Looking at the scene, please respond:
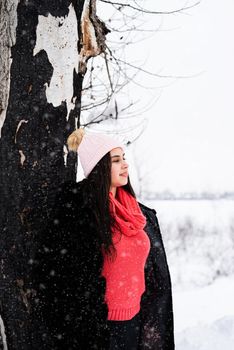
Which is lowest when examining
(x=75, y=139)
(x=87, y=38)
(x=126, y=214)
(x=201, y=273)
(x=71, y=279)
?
(x=201, y=273)

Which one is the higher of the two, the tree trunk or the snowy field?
the tree trunk

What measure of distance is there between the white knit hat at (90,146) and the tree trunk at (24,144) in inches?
4.7

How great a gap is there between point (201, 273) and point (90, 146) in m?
11.7

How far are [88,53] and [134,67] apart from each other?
2.18 metres

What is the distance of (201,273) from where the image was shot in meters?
13.5

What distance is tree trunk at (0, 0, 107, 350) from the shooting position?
222 centimetres

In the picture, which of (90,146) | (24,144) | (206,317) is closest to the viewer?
(24,144)

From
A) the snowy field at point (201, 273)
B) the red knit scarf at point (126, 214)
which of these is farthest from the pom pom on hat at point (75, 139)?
the snowy field at point (201, 273)

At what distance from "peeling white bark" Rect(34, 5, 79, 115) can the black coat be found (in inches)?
16.2

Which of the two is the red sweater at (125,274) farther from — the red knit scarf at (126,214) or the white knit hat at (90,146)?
the white knit hat at (90,146)

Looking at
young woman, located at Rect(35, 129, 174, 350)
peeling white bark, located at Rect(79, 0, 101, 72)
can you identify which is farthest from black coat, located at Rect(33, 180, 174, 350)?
peeling white bark, located at Rect(79, 0, 101, 72)

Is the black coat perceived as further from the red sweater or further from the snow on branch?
the snow on branch

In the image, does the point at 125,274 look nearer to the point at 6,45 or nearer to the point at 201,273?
the point at 6,45

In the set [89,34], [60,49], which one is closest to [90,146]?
[60,49]
